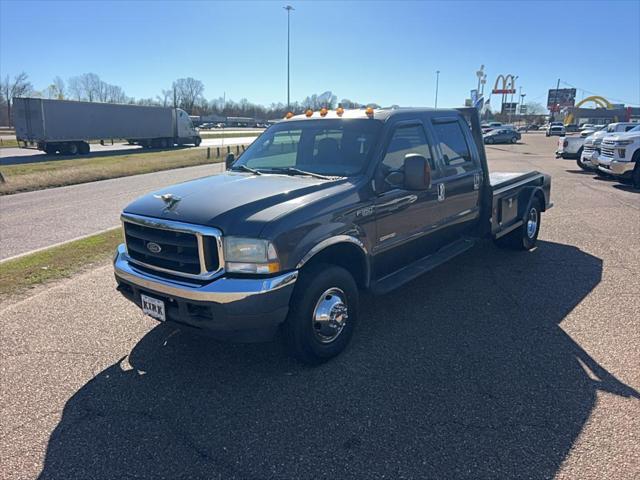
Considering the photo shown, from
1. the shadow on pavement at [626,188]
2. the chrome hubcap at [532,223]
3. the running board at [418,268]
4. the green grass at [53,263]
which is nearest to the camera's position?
the running board at [418,268]

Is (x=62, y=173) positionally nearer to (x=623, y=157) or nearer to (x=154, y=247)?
(x=154, y=247)

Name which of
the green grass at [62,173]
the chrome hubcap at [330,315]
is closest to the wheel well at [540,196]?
the chrome hubcap at [330,315]

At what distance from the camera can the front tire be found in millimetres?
3447

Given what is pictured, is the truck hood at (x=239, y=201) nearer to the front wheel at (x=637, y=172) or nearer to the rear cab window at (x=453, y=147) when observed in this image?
the rear cab window at (x=453, y=147)

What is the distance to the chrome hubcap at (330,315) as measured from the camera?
362 centimetres

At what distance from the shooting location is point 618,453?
270 centimetres

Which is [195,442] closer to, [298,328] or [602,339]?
[298,328]

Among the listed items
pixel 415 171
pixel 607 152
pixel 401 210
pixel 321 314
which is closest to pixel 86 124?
pixel 607 152

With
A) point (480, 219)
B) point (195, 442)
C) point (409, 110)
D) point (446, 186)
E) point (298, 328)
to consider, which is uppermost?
point (409, 110)

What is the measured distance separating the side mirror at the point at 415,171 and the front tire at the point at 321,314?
939mm

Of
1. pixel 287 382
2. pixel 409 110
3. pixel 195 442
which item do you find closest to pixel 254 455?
pixel 195 442

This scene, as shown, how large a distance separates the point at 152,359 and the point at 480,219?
409 centimetres

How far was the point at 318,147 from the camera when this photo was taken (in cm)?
454

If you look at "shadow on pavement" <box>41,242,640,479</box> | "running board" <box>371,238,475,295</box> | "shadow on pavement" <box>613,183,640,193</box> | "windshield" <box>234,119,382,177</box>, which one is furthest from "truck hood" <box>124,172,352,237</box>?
"shadow on pavement" <box>613,183,640,193</box>
